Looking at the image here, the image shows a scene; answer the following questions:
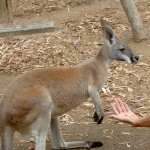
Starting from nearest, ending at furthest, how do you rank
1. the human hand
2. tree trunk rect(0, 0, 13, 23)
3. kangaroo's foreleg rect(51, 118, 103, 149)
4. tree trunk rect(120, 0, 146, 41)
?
the human hand, kangaroo's foreleg rect(51, 118, 103, 149), tree trunk rect(120, 0, 146, 41), tree trunk rect(0, 0, 13, 23)

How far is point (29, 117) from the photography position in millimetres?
3641

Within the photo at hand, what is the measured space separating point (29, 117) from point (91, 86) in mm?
791

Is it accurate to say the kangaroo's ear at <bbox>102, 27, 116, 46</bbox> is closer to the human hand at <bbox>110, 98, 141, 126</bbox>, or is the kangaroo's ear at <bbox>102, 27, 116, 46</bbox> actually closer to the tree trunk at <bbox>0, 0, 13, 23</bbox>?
the human hand at <bbox>110, 98, 141, 126</bbox>

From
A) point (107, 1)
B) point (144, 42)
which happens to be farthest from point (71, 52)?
point (107, 1)

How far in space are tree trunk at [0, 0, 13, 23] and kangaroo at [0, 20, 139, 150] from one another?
394 cm

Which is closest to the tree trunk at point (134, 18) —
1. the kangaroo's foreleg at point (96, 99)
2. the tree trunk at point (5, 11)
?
the tree trunk at point (5, 11)

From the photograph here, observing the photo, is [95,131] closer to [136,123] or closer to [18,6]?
[136,123]

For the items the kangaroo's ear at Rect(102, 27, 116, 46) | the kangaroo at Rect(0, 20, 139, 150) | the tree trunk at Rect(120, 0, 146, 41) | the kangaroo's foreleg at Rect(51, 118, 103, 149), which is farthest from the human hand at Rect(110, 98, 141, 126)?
the tree trunk at Rect(120, 0, 146, 41)

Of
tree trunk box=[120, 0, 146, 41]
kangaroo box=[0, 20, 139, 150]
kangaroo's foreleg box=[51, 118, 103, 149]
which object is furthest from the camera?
tree trunk box=[120, 0, 146, 41]

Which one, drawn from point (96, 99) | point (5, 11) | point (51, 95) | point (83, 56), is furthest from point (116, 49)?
point (5, 11)

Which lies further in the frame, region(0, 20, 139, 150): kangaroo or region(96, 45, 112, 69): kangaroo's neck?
region(96, 45, 112, 69): kangaroo's neck

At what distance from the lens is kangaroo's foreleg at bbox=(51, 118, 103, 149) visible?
420 centimetres

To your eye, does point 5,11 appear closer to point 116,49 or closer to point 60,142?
point 116,49

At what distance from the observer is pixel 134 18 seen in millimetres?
6777
